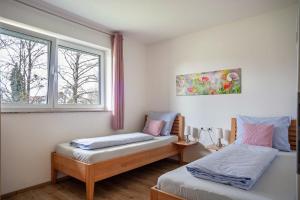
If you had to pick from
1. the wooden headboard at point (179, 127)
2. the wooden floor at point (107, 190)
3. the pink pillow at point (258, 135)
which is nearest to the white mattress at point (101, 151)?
the wooden floor at point (107, 190)

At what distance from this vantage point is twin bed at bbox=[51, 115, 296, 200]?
1.31m

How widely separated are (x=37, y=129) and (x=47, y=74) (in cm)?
80

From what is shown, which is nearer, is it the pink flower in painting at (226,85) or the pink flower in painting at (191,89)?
the pink flower in painting at (226,85)

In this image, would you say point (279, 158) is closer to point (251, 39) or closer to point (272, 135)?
point (272, 135)

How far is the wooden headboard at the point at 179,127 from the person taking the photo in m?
3.61

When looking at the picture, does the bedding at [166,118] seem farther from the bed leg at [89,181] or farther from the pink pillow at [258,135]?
the bed leg at [89,181]

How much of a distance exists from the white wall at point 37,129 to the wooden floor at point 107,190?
19cm

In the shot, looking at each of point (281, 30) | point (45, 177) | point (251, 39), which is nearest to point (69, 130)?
point (45, 177)

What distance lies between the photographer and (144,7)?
8.57ft

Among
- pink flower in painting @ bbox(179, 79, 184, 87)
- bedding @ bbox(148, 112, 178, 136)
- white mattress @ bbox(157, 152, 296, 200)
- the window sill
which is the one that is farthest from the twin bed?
pink flower in painting @ bbox(179, 79, 184, 87)

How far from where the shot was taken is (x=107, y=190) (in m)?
2.46

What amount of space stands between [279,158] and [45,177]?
9.50 feet

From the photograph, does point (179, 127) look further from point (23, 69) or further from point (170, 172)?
point (23, 69)

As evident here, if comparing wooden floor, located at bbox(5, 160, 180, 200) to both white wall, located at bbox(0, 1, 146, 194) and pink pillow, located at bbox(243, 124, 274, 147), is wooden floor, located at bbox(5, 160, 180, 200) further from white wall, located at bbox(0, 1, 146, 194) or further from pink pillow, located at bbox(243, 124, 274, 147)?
pink pillow, located at bbox(243, 124, 274, 147)
